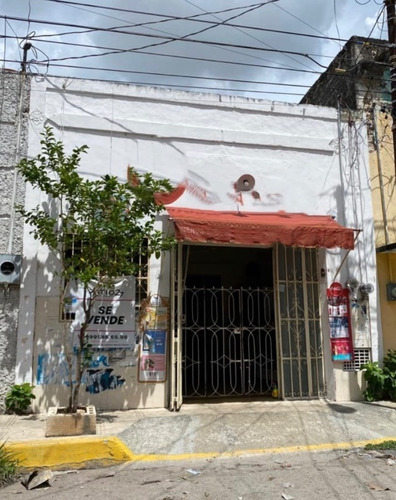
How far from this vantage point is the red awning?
7191 mm

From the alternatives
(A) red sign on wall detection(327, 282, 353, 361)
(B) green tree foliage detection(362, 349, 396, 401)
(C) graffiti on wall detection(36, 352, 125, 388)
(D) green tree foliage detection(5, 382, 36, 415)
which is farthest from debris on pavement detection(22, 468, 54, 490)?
(B) green tree foliage detection(362, 349, 396, 401)

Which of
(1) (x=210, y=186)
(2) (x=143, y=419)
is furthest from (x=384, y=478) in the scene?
(1) (x=210, y=186)

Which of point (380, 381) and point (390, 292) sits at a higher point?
point (390, 292)

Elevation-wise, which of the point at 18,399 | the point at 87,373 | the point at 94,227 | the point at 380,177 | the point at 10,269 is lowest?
the point at 18,399

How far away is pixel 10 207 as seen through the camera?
24.2 feet

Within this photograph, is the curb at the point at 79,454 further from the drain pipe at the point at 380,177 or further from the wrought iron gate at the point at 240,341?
the drain pipe at the point at 380,177

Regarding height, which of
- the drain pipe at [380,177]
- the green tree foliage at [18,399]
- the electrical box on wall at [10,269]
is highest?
the drain pipe at [380,177]

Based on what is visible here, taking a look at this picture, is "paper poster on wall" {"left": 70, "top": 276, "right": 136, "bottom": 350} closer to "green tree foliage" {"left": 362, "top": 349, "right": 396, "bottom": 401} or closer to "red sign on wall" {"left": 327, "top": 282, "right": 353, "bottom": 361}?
"red sign on wall" {"left": 327, "top": 282, "right": 353, "bottom": 361}

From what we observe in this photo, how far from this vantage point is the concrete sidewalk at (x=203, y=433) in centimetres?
528

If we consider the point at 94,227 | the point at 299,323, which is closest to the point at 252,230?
the point at 299,323

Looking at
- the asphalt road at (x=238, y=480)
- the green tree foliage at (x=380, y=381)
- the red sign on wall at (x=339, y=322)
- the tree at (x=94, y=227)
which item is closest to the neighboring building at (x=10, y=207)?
the tree at (x=94, y=227)

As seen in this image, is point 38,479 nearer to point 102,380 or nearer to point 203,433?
point 203,433

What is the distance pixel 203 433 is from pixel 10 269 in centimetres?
374

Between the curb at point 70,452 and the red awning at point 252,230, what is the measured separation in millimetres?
3056
